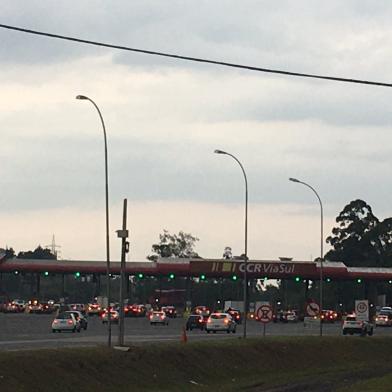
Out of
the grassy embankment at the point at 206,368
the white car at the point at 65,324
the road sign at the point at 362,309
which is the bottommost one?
the grassy embankment at the point at 206,368

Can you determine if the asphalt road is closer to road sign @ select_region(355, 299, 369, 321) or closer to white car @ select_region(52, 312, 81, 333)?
white car @ select_region(52, 312, 81, 333)

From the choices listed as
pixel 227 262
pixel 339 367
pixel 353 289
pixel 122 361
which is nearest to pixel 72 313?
pixel 339 367

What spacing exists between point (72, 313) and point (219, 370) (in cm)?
3011

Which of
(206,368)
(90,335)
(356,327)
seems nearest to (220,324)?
(356,327)

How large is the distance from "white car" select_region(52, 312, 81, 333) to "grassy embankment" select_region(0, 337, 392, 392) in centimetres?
1735

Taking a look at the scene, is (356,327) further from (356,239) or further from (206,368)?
(356,239)

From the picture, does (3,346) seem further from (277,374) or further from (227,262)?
(227,262)

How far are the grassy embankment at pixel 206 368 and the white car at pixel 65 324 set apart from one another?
1735 cm

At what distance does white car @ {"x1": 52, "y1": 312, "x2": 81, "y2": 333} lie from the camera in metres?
73.9

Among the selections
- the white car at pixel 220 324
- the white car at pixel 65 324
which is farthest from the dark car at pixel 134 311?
the white car at pixel 65 324

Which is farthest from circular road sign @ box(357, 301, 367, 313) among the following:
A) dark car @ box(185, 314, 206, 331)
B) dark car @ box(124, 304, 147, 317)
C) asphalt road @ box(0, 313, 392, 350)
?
dark car @ box(124, 304, 147, 317)

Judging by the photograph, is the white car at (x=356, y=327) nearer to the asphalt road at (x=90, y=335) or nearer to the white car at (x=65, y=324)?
the asphalt road at (x=90, y=335)

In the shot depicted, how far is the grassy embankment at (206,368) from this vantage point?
122 ft

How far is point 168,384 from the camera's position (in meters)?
42.5
